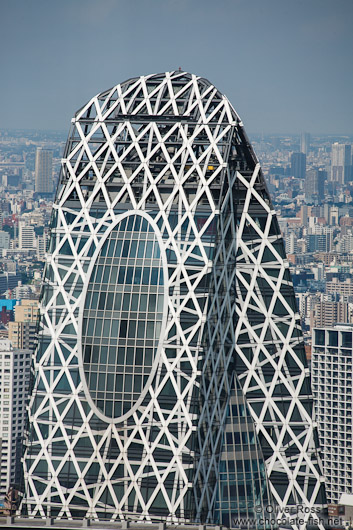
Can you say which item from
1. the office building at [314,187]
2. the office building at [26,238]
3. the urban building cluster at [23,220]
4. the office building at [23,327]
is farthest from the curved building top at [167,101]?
the office building at [314,187]

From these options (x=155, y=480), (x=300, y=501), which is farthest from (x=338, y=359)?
(x=155, y=480)

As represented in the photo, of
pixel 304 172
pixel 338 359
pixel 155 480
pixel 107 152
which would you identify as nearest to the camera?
pixel 155 480

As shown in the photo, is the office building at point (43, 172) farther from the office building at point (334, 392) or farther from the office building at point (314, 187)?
the office building at point (334, 392)

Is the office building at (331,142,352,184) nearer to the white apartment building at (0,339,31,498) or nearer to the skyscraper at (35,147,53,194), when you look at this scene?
the skyscraper at (35,147,53,194)

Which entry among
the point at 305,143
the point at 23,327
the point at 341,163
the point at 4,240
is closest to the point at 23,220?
the point at 4,240

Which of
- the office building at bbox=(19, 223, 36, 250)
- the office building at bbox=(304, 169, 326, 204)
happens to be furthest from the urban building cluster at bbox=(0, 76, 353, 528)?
the office building at bbox=(304, 169, 326, 204)

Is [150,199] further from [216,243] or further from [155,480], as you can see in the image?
[155,480]

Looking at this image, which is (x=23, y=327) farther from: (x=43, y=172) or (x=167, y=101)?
(x=167, y=101)

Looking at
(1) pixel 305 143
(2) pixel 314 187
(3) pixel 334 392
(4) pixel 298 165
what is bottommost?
(3) pixel 334 392
